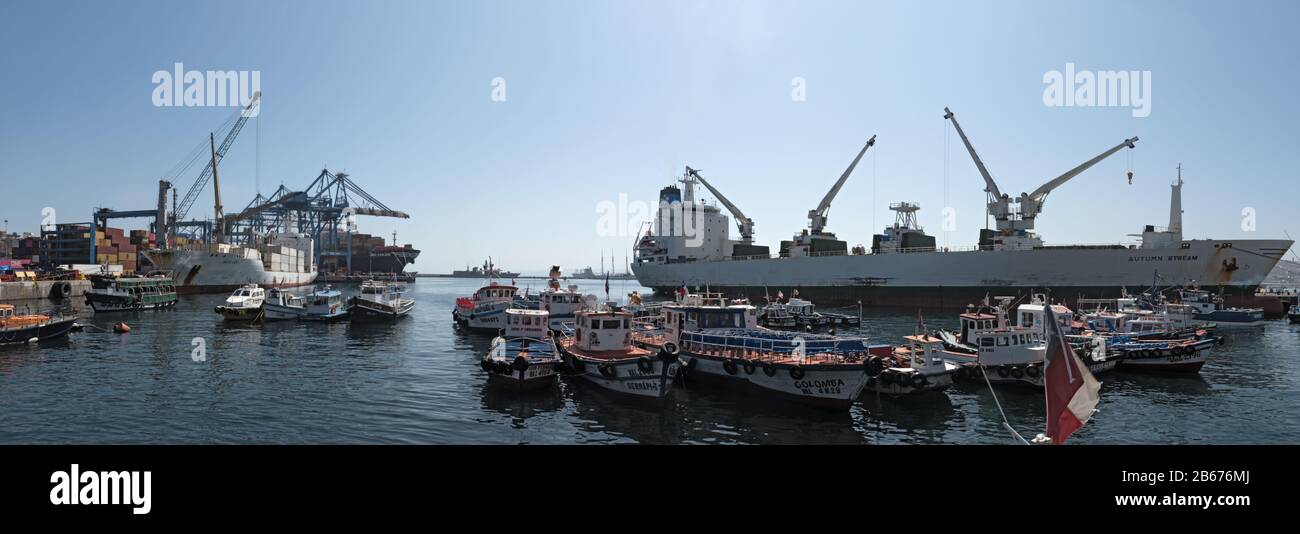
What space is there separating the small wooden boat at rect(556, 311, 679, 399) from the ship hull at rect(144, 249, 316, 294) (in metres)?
114

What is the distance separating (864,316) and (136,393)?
6895 cm

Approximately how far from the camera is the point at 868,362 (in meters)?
26.1

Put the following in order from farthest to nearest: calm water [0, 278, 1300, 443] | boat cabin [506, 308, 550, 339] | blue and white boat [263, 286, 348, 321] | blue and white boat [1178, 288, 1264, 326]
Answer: blue and white boat [263, 286, 348, 321] < blue and white boat [1178, 288, 1264, 326] < boat cabin [506, 308, 550, 339] < calm water [0, 278, 1300, 443]

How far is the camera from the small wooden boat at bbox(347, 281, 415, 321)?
64125 millimetres

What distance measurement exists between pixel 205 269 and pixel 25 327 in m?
87.3

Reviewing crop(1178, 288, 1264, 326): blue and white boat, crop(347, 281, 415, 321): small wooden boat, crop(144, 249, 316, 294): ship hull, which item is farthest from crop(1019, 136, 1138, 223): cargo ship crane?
crop(144, 249, 316, 294): ship hull

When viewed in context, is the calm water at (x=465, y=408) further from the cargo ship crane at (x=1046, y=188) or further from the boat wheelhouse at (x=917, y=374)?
the cargo ship crane at (x=1046, y=188)

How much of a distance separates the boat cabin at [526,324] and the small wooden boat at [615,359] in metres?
6.33

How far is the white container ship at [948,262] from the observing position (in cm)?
7312

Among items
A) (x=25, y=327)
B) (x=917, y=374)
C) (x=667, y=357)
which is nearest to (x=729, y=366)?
(x=667, y=357)

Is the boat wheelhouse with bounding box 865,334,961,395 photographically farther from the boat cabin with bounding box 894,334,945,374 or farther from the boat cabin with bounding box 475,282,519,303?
the boat cabin with bounding box 475,282,519,303

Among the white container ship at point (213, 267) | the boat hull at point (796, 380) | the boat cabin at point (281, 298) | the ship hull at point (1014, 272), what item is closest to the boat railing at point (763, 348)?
the boat hull at point (796, 380)
